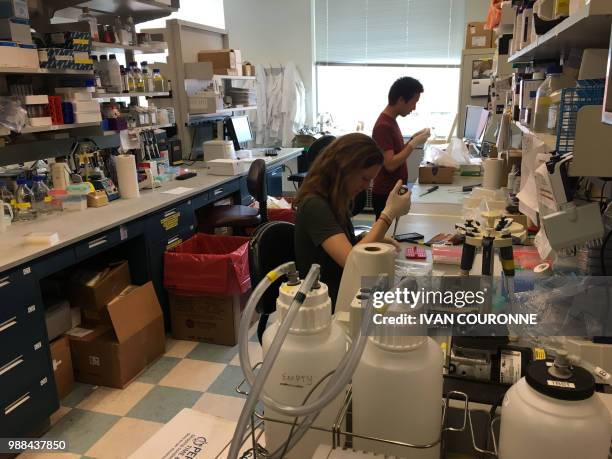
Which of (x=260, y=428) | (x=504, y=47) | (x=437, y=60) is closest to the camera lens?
(x=260, y=428)

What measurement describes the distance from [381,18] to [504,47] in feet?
10.6

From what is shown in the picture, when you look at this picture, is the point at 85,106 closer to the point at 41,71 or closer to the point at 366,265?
the point at 41,71

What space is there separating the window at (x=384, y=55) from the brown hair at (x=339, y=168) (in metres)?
4.43

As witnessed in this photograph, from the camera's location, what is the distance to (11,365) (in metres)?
1.99

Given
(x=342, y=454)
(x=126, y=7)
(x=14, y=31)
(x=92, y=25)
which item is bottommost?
(x=342, y=454)

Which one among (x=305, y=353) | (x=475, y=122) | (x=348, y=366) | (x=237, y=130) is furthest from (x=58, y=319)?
Answer: (x=475, y=122)

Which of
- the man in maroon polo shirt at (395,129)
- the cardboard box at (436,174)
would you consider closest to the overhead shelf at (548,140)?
the man in maroon polo shirt at (395,129)

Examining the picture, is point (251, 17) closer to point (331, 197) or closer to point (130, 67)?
point (130, 67)

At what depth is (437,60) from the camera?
5867 mm

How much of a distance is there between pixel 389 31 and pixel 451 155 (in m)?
2.59

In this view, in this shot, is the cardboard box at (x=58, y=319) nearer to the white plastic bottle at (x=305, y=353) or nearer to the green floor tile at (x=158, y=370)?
the green floor tile at (x=158, y=370)

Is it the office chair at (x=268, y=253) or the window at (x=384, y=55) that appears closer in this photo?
the office chair at (x=268, y=253)

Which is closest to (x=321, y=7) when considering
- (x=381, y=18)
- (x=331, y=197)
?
(x=381, y=18)

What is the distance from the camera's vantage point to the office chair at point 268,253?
5.91ft
